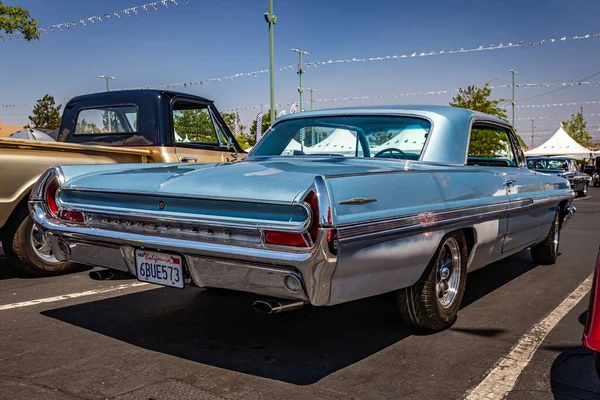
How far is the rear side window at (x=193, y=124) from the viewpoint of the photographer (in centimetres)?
720

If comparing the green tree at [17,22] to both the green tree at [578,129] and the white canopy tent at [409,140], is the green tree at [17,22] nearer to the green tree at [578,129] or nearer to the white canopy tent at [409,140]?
the white canopy tent at [409,140]

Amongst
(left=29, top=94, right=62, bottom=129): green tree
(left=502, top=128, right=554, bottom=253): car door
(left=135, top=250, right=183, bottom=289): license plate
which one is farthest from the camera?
(left=29, top=94, right=62, bottom=129): green tree

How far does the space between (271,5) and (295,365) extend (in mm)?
15035

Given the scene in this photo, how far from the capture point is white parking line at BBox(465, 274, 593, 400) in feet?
9.91

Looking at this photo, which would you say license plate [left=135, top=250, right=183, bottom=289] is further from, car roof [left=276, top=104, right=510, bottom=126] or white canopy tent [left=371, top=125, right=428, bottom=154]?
car roof [left=276, top=104, right=510, bottom=126]

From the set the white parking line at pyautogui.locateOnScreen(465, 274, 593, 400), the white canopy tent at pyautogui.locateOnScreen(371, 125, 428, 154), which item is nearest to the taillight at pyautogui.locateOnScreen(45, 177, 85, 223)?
the white canopy tent at pyautogui.locateOnScreen(371, 125, 428, 154)

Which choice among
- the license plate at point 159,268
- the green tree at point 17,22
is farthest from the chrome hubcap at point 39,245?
the green tree at point 17,22

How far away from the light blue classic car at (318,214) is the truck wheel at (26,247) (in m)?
1.73

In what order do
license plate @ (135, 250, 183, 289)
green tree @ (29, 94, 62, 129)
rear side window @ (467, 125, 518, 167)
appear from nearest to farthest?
license plate @ (135, 250, 183, 289) → rear side window @ (467, 125, 518, 167) → green tree @ (29, 94, 62, 129)

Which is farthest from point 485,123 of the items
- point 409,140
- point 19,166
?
point 19,166

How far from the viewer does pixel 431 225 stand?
3.59 m

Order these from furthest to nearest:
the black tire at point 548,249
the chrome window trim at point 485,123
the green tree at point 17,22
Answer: the green tree at point 17,22 < the black tire at point 548,249 < the chrome window trim at point 485,123

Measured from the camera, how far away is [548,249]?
21.5ft

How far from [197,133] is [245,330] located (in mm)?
3894
